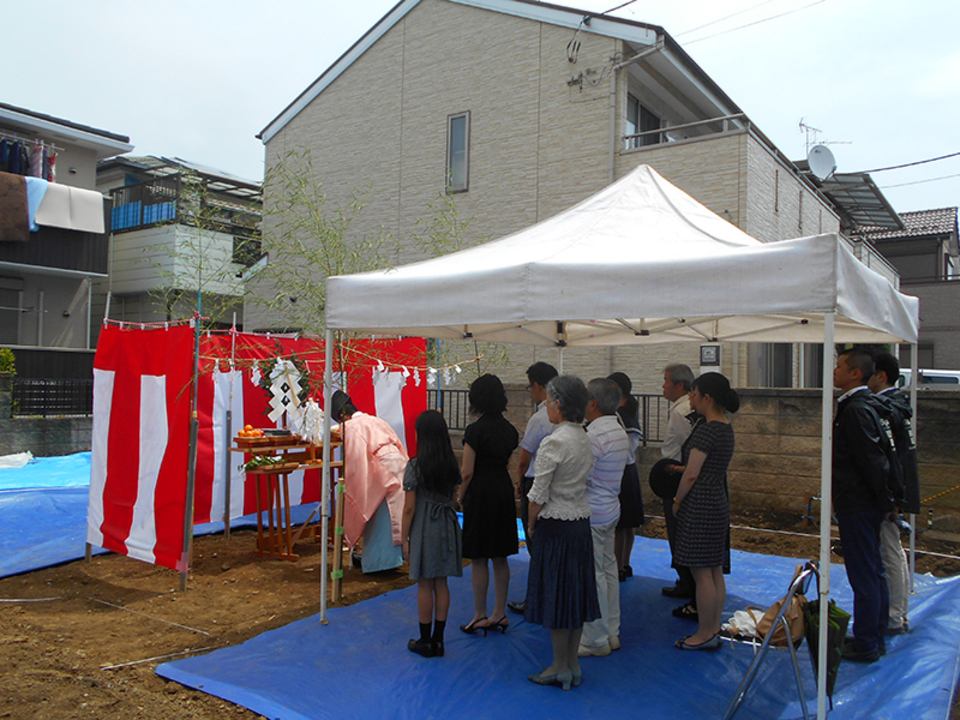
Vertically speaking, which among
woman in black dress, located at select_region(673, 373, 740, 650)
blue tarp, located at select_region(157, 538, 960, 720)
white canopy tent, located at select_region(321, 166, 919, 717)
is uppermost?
white canopy tent, located at select_region(321, 166, 919, 717)

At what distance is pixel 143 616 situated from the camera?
4.63 meters

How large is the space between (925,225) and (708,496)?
77.8ft

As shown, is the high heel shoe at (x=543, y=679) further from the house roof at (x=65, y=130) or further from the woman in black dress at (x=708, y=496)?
the house roof at (x=65, y=130)

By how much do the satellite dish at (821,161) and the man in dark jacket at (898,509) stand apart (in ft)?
32.0

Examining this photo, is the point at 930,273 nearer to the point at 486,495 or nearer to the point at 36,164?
the point at 486,495

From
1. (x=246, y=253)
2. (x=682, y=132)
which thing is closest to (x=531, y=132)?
(x=682, y=132)

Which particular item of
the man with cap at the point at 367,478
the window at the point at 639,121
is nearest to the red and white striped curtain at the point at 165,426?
the man with cap at the point at 367,478

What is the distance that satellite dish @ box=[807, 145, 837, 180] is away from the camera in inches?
498

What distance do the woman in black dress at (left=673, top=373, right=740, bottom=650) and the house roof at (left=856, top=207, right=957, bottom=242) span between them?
Answer: 2040 centimetres

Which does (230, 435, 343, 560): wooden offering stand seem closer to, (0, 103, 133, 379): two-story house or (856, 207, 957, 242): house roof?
(0, 103, 133, 379): two-story house

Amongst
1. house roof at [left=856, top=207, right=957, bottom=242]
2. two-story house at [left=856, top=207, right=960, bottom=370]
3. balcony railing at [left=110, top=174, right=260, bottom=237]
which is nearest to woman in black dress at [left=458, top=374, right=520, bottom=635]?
balcony railing at [left=110, top=174, right=260, bottom=237]

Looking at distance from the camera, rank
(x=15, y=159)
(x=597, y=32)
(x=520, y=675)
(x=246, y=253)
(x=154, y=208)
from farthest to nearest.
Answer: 1. (x=154, y=208)
2. (x=15, y=159)
3. (x=246, y=253)
4. (x=597, y=32)
5. (x=520, y=675)

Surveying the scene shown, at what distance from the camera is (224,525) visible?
7020mm

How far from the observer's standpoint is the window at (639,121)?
12320 millimetres
